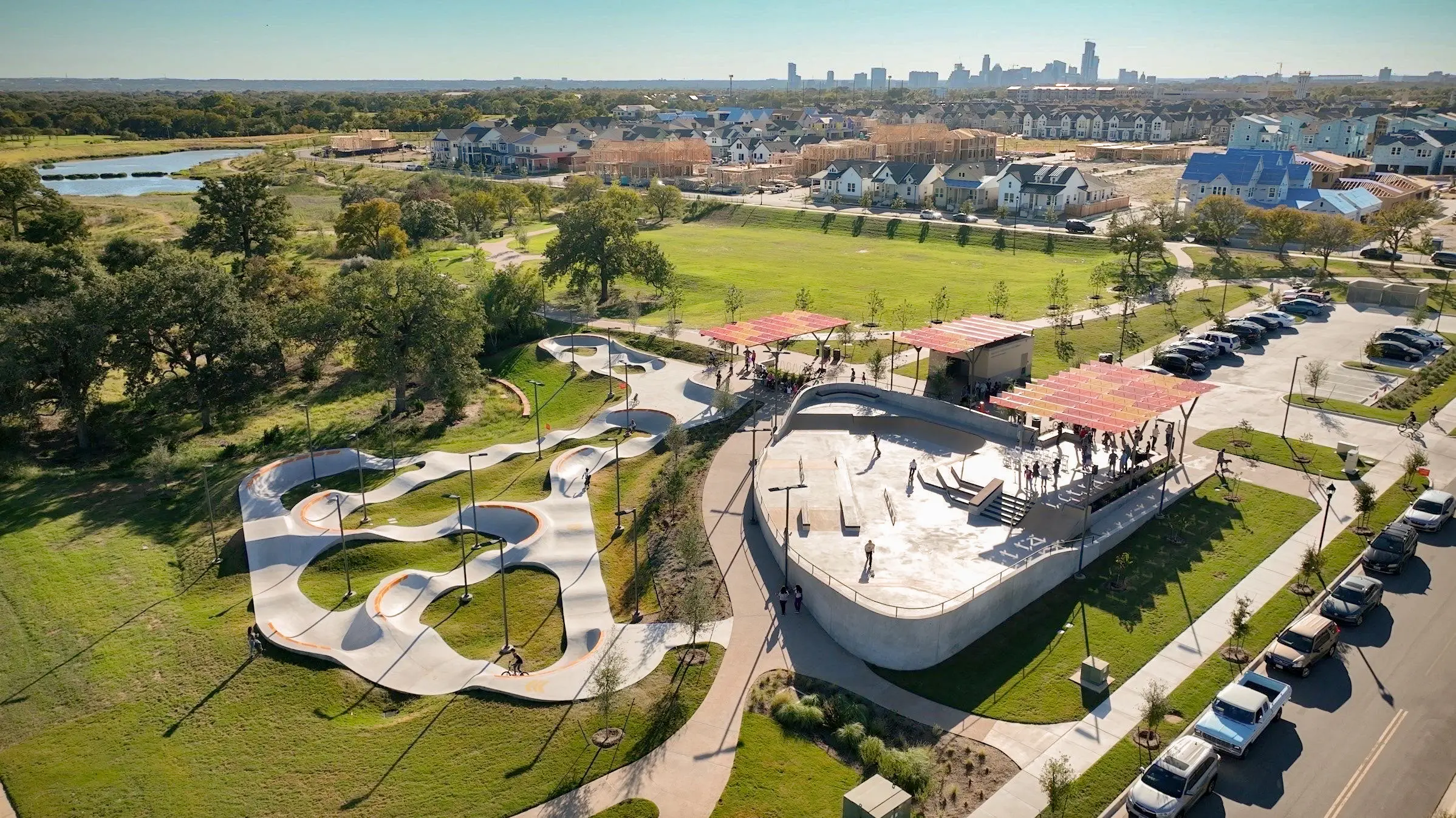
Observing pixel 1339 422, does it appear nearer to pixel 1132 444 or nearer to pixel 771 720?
pixel 1132 444

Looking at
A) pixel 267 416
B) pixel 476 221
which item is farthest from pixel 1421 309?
pixel 476 221

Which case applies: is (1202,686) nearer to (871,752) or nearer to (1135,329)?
(871,752)

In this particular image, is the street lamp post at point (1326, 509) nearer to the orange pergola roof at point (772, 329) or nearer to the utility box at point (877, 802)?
the utility box at point (877, 802)

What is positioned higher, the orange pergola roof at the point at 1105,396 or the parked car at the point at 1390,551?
the orange pergola roof at the point at 1105,396

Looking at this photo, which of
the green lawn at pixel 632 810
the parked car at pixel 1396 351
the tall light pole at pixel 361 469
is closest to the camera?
the green lawn at pixel 632 810

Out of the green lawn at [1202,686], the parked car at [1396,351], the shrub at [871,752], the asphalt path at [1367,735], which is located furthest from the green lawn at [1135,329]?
the shrub at [871,752]

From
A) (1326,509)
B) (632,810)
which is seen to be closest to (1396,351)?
(1326,509)
